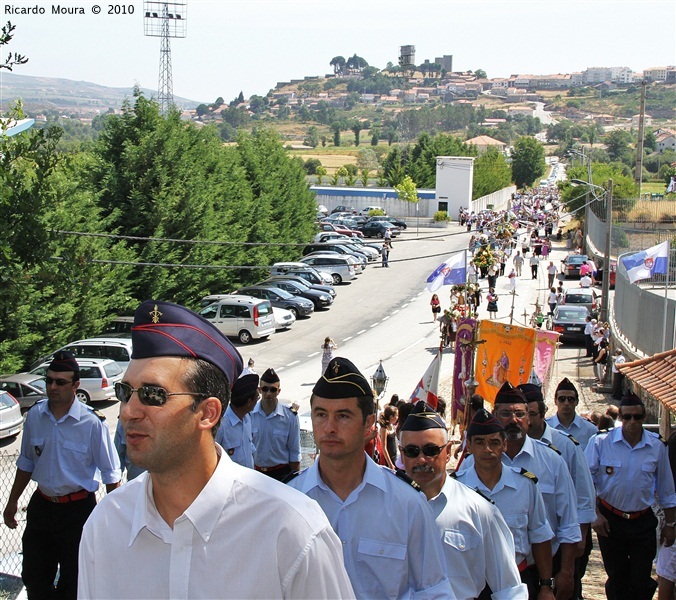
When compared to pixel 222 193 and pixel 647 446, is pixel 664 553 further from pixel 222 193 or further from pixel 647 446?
pixel 222 193

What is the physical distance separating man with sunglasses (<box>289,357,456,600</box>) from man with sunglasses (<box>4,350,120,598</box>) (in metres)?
3.09

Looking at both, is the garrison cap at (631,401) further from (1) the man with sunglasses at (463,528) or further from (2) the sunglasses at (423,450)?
(2) the sunglasses at (423,450)

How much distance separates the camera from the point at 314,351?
32031 mm

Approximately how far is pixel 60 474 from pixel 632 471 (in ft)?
15.0

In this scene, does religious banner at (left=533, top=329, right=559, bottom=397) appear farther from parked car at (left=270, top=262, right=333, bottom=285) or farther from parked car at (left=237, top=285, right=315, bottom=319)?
parked car at (left=270, top=262, right=333, bottom=285)

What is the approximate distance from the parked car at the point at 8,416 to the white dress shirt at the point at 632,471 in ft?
52.0

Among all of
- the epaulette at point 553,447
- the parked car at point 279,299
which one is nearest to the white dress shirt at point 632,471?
the epaulette at point 553,447

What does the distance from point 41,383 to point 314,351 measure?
10.8 m

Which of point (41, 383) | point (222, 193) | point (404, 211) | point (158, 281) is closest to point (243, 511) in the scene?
point (41, 383)

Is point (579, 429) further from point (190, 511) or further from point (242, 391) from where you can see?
point (190, 511)

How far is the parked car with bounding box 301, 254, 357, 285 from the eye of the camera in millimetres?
46688

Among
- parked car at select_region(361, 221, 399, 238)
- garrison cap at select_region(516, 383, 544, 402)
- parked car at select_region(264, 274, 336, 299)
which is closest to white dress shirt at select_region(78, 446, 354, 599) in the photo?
garrison cap at select_region(516, 383, 544, 402)

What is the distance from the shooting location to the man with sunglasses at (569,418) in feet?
27.2

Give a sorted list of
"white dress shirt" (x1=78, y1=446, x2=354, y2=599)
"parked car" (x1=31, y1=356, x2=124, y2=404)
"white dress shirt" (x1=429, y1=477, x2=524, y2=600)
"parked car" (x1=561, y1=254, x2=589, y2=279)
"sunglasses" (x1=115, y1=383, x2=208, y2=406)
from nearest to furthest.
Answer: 1. "white dress shirt" (x1=78, y1=446, x2=354, y2=599)
2. "sunglasses" (x1=115, y1=383, x2=208, y2=406)
3. "white dress shirt" (x1=429, y1=477, x2=524, y2=600)
4. "parked car" (x1=31, y1=356, x2=124, y2=404)
5. "parked car" (x1=561, y1=254, x2=589, y2=279)
